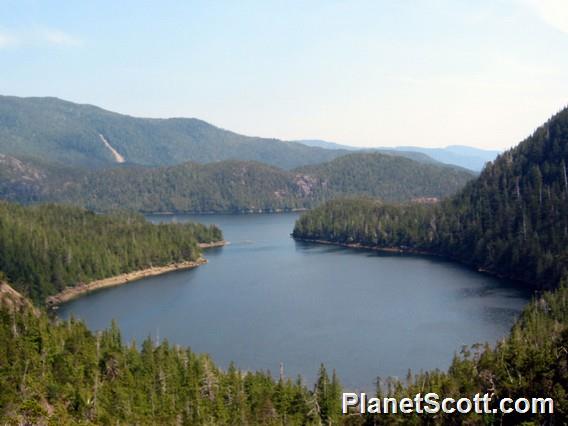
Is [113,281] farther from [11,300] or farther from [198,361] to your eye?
[198,361]

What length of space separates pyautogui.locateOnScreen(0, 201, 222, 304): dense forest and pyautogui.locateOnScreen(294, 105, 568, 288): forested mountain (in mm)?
52234

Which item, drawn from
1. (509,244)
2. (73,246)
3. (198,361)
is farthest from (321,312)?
(73,246)

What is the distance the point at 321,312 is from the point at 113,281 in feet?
161

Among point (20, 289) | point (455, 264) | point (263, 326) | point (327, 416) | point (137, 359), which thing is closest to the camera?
point (327, 416)

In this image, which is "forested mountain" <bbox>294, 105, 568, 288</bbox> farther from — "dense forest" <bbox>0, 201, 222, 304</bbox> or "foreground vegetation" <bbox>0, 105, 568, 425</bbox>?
"dense forest" <bbox>0, 201, 222, 304</bbox>

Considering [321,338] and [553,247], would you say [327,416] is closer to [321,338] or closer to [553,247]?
[321,338]

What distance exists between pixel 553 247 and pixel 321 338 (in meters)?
57.5

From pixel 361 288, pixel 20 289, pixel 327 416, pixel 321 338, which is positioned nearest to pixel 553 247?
pixel 361 288

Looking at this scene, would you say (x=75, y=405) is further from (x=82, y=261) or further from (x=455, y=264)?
(x=455, y=264)

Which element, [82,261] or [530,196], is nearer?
[82,261]

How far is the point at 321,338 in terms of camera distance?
85125 mm

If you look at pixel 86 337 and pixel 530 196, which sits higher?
pixel 530 196

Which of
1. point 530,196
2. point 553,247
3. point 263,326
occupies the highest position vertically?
point 530,196

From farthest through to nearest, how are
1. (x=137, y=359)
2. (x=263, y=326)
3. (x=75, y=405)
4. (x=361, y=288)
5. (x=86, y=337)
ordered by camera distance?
1. (x=361, y=288)
2. (x=263, y=326)
3. (x=86, y=337)
4. (x=137, y=359)
5. (x=75, y=405)
